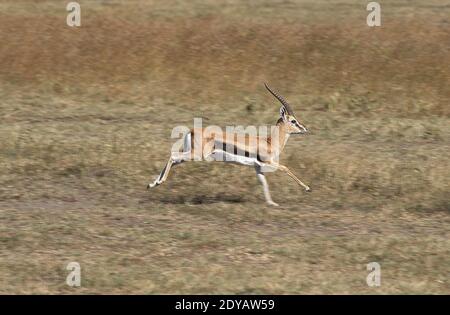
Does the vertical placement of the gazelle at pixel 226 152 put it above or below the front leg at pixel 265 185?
above

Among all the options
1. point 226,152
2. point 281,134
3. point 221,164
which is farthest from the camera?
point 221,164

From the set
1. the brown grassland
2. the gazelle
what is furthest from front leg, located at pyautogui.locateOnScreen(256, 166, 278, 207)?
the brown grassland

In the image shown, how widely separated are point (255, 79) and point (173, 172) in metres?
6.05

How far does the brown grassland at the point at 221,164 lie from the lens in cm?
1429

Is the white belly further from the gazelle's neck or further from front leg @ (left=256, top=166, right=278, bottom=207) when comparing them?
the gazelle's neck

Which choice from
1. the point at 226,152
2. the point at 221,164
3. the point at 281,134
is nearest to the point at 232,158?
the point at 226,152

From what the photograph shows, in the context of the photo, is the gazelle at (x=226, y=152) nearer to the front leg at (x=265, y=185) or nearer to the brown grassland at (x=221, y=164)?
the front leg at (x=265, y=185)

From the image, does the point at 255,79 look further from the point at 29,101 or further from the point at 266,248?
the point at 266,248

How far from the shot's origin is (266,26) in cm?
2627

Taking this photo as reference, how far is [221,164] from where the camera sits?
751 inches

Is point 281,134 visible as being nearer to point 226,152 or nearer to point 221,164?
point 226,152

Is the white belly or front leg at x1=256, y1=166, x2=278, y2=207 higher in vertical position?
the white belly

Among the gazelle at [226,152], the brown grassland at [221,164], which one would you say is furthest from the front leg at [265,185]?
the brown grassland at [221,164]

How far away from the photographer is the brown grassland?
14.3m
